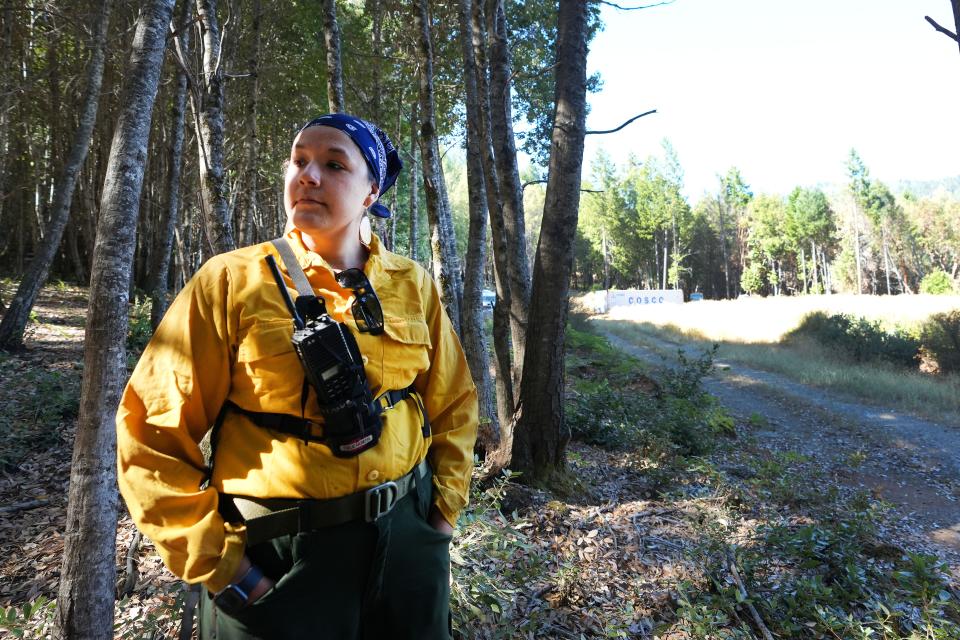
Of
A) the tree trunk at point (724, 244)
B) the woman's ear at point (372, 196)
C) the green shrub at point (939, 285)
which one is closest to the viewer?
the woman's ear at point (372, 196)

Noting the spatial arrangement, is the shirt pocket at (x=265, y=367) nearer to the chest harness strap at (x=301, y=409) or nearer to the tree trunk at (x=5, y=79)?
the chest harness strap at (x=301, y=409)

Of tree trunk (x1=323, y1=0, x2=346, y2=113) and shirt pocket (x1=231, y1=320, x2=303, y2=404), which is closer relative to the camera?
shirt pocket (x1=231, y1=320, x2=303, y2=404)

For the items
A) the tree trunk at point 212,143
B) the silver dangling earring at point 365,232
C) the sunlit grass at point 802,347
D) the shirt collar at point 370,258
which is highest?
the tree trunk at point 212,143

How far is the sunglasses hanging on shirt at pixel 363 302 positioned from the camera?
5.62 feet

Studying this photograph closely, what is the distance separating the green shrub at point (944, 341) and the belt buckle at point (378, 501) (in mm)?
19200

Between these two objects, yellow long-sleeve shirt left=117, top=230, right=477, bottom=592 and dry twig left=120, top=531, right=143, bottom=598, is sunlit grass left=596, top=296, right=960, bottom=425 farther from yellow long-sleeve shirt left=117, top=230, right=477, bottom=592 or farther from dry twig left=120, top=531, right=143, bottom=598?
dry twig left=120, top=531, right=143, bottom=598

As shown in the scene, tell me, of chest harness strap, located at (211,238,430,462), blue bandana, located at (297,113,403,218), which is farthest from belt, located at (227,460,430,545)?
blue bandana, located at (297,113,403,218)

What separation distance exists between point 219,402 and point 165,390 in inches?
5.8

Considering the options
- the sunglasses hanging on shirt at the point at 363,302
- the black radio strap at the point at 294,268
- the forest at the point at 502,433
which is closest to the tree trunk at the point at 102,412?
the forest at the point at 502,433

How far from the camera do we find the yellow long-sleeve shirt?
4.63ft

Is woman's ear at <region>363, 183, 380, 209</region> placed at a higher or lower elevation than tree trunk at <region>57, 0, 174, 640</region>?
higher

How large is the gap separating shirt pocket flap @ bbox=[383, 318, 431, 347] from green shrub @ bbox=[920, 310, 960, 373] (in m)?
18.9

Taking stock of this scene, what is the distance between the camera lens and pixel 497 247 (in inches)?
255

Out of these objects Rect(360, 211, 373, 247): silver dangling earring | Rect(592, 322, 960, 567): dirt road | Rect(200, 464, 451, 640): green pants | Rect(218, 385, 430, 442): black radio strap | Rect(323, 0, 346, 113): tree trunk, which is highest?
Rect(323, 0, 346, 113): tree trunk
